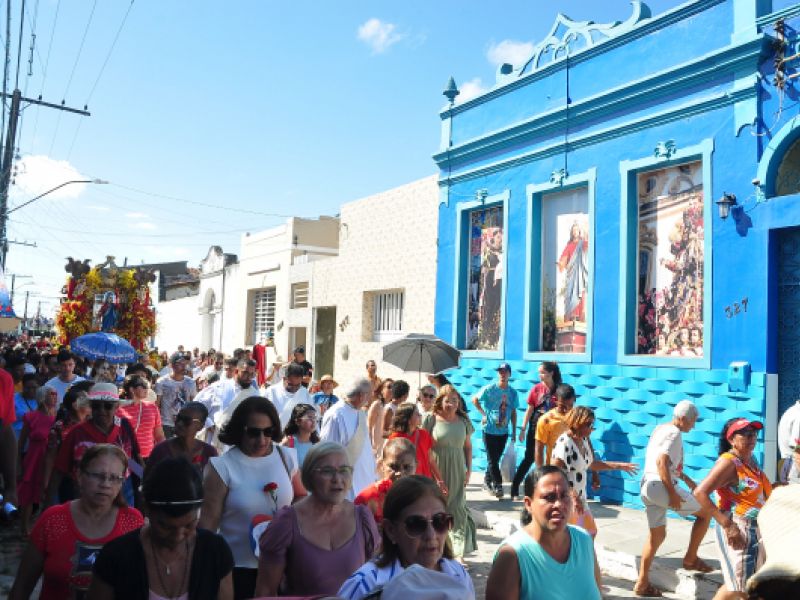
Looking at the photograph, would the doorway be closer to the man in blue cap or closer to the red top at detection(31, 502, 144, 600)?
the man in blue cap

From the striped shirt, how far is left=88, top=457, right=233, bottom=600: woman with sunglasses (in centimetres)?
59

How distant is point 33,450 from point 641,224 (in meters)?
7.85

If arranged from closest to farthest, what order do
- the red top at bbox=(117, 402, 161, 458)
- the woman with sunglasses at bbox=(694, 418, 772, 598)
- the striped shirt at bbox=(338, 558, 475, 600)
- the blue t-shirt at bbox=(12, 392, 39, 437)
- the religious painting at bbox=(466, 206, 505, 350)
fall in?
the striped shirt at bbox=(338, 558, 475, 600) → the woman with sunglasses at bbox=(694, 418, 772, 598) → the red top at bbox=(117, 402, 161, 458) → the blue t-shirt at bbox=(12, 392, 39, 437) → the religious painting at bbox=(466, 206, 505, 350)

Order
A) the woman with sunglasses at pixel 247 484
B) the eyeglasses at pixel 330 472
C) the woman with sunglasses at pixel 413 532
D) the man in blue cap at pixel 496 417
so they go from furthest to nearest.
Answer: the man in blue cap at pixel 496 417, the woman with sunglasses at pixel 247 484, the eyeglasses at pixel 330 472, the woman with sunglasses at pixel 413 532

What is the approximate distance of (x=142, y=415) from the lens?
6816 millimetres

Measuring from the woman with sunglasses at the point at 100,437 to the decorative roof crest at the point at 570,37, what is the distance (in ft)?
28.2

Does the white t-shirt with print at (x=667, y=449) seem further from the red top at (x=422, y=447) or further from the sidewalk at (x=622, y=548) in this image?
the red top at (x=422, y=447)

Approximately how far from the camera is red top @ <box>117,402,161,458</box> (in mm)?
6773

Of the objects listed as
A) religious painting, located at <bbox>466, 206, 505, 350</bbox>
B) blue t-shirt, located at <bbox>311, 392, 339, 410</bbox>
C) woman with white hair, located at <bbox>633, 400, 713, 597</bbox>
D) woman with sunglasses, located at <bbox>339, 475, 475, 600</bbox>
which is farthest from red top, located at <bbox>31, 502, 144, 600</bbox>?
religious painting, located at <bbox>466, 206, 505, 350</bbox>

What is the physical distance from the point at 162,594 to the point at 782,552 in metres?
2.25

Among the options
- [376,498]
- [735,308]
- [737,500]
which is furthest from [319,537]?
[735,308]

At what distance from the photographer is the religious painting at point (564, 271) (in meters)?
10.7

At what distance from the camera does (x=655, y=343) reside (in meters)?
9.53

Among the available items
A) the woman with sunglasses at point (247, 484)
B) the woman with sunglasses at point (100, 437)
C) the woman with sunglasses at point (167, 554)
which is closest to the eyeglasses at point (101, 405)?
the woman with sunglasses at point (100, 437)
